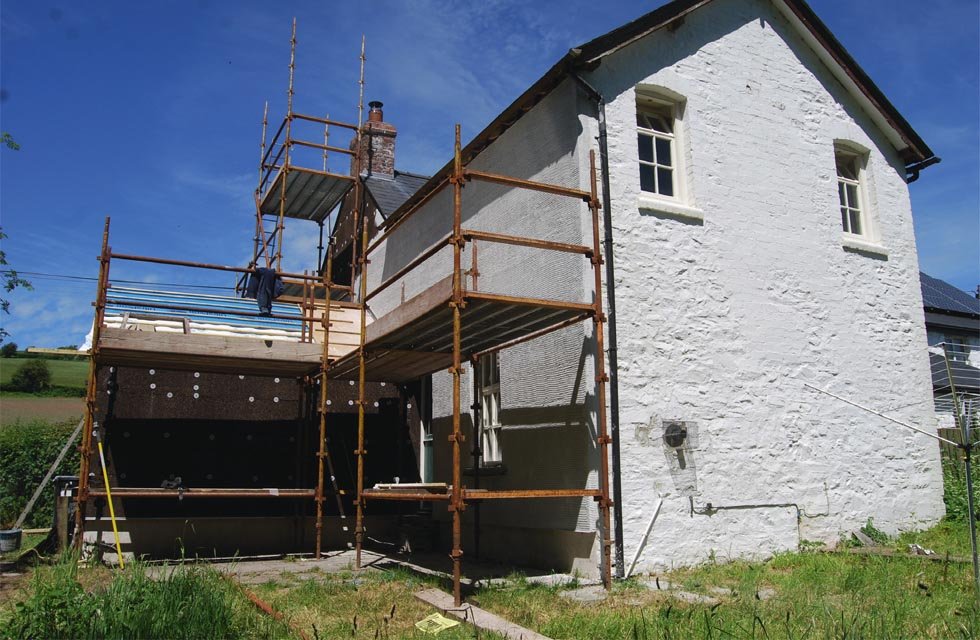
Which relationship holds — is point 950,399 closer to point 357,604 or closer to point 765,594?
point 765,594

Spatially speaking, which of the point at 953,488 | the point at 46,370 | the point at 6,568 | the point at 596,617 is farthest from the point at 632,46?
the point at 46,370

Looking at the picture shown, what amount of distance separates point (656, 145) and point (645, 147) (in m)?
0.15

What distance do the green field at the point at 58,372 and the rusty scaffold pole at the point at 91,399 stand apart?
2748cm

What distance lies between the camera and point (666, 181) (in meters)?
10.3

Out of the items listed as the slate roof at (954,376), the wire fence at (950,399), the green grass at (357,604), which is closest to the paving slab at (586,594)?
the green grass at (357,604)

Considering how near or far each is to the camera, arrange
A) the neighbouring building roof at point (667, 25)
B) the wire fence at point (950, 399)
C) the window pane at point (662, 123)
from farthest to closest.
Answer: the wire fence at point (950, 399), the window pane at point (662, 123), the neighbouring building roof at point (667, 25)

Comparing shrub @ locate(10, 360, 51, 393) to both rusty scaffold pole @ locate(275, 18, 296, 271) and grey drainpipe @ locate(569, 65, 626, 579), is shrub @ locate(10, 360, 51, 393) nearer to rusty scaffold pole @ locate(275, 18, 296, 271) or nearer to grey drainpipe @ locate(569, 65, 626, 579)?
rusty scaffold pole @ locate(275, 18, 296, 271)

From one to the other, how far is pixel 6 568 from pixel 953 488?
12399 millimetres

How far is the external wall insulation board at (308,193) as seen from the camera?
19.0 metres

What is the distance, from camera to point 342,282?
21.3m

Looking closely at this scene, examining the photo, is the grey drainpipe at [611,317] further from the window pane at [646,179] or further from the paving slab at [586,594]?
the window pane at [646,179]

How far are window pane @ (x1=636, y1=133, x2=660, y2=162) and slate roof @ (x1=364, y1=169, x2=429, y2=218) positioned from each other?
7040 mm

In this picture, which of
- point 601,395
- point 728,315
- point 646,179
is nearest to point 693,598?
point 601,395

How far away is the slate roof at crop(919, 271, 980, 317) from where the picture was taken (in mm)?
22234
